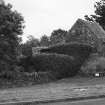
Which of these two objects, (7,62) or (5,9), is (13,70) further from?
(5,9)

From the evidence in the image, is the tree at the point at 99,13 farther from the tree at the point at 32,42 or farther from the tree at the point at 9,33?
the tree at the point at 9,33

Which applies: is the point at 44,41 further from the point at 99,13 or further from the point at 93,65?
the point at 93,65

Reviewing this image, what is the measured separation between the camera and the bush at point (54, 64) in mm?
27359

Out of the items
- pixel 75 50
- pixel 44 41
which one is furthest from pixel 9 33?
pixel 44 41

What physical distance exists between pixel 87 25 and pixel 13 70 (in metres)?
13.9

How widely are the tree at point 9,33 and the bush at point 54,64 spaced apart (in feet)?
9.14

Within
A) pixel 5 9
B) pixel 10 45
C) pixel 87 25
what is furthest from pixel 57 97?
pixel 87 25

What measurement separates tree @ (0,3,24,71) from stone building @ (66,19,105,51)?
36.7 feet

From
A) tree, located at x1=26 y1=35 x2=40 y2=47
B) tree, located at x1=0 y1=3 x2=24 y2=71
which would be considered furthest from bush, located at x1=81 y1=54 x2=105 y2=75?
tree, located at x1=26 y1=35 x2=40 y2=47

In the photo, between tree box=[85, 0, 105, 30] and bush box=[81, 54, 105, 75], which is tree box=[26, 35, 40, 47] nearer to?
tree box=[85, 0, 105, 30]

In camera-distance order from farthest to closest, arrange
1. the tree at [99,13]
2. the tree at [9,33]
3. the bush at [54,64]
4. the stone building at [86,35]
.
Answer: the tree at [99,13] < the stone building at [86,35] < the bush at [54,64] < the tree at [9,33]

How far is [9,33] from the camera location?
25312 mm

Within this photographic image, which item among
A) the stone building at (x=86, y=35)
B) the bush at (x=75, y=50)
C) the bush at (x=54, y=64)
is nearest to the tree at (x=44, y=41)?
the stone building at (x=86, y=35)

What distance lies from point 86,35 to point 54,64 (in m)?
9.94
